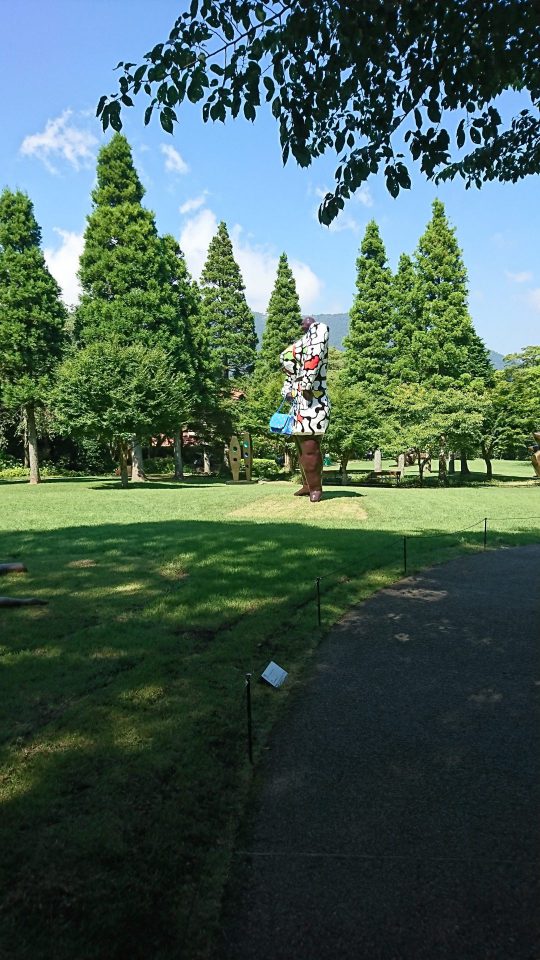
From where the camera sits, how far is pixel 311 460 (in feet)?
59.7

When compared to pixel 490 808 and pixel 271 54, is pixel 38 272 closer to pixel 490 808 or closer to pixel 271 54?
pixel 271 54

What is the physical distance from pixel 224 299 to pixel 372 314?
11.1m

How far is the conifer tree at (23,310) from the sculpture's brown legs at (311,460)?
16658 mm

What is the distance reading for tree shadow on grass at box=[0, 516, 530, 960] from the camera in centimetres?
274

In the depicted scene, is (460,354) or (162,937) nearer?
(162,937)

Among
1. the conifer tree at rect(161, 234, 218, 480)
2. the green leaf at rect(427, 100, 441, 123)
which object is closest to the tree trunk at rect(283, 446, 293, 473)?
the conifer tree at rect(161, 234, 218, 480)

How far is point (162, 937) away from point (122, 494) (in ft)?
72.0

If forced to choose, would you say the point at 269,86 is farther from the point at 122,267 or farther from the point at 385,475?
the point at 385,475

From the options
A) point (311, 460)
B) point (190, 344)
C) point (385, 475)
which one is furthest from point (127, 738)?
point (385, 475)

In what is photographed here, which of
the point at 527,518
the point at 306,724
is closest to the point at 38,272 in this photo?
the point at 527,518

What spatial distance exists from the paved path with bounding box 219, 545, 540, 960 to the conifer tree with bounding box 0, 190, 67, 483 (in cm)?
2723

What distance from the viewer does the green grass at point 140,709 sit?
2764 mm

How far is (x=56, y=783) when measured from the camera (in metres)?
3.68

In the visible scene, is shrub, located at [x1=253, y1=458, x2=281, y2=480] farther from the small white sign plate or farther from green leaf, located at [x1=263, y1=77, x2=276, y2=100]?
green leaf, located at [x1=263, y1=77, x2=276, y2=100]
